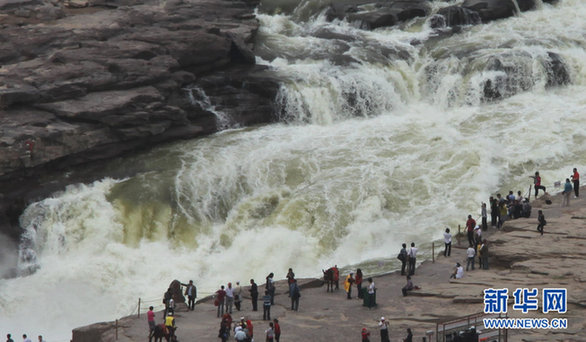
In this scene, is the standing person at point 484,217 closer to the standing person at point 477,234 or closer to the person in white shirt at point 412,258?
the standing person at point 477,234

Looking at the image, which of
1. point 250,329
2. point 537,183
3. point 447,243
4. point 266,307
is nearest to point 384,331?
point 250,329

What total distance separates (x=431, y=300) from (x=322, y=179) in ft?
48.8

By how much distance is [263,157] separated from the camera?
5088 centimetres

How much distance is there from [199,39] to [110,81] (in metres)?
7.03

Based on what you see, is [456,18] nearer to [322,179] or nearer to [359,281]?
[322,179]

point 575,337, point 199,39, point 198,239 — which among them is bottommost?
point 575,337

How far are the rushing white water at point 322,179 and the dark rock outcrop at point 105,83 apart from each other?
1536 mm

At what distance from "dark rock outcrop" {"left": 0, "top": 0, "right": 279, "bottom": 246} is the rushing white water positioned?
1.54 metres

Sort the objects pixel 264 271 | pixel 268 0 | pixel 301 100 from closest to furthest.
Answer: pixel 264 271 < pixel 301 100 < pixel 268 0

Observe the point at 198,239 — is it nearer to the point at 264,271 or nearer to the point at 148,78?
the point at 264,271

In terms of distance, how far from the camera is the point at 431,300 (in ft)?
114

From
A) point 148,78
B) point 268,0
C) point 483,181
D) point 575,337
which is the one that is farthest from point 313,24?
point 575,337

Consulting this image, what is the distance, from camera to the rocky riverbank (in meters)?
32.6

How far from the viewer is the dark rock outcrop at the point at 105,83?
47844mm
